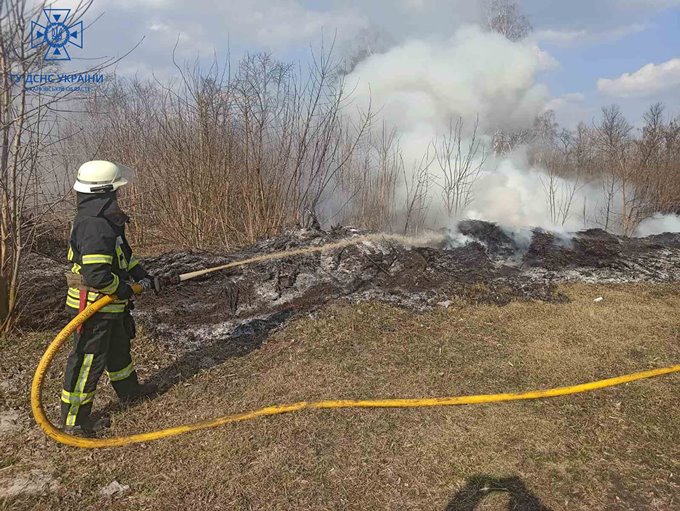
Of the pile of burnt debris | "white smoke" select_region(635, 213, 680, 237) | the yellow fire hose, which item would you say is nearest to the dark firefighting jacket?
the yellow fire hose

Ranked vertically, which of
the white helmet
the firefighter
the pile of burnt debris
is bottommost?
the pile of burnt debris

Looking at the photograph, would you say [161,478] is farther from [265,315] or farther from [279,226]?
[279,226]

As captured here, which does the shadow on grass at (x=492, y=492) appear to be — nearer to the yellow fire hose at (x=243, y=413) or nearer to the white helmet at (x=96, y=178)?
the yellow fire hose at (x=243, y=413)

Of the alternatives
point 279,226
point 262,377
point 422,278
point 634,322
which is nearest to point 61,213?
point 262,377

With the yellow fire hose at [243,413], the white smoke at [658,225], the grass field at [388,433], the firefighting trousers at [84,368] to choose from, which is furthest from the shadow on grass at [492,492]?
the white smoke at [658,225]

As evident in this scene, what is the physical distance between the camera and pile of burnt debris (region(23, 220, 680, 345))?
551 cm

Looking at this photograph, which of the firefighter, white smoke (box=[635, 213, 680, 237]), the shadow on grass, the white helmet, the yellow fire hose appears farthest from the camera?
white smoke (box=[635, 213, 680, 237])

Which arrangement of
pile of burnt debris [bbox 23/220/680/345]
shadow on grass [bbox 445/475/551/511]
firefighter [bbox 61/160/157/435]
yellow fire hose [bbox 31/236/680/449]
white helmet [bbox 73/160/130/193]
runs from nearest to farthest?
shadow on grass [bbox 445/475/551/511], yellow fire hose [bbox 31/236/680/449], firefighter [bbox 61/160/157/435], white helmet [bbox 73/160/130/193], pile of burnt debris [bbox 23/220/680/345]

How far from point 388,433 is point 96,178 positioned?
2807mm

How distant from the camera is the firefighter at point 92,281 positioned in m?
3.15

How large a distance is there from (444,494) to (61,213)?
5329mm

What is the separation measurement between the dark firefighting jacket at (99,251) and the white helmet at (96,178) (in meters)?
0.05

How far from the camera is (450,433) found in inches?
133

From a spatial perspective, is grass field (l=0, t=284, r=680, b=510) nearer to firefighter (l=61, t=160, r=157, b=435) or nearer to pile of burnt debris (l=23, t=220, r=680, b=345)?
firefighter (l=61, t=160, r=157, b=435)
